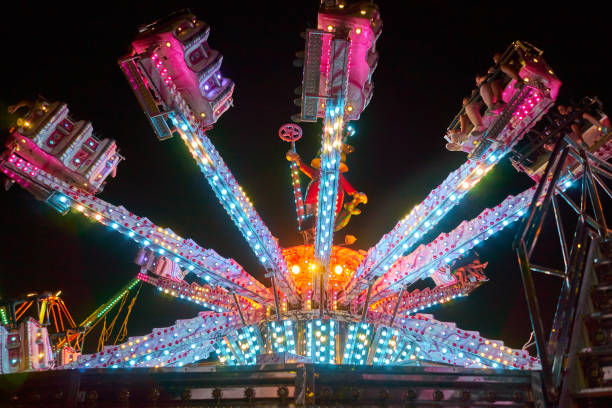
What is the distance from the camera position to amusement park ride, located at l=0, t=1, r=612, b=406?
11.0ft

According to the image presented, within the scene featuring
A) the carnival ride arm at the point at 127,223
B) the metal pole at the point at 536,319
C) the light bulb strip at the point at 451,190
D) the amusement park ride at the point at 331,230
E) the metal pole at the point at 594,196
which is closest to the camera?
the metal pole at the point at 536,319

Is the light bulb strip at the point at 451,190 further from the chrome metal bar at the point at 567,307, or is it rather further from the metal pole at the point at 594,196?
the chrome metal bar at the point at 567,307

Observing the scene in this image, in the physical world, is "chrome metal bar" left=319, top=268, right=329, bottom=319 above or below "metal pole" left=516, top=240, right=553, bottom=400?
above

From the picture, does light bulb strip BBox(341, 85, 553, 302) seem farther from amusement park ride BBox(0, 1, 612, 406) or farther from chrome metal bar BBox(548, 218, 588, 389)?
chrome metal bar BBox(548, 218, 588, 389)

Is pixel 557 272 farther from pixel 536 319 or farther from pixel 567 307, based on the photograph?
pixel 536 319

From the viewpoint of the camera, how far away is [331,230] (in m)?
7.02

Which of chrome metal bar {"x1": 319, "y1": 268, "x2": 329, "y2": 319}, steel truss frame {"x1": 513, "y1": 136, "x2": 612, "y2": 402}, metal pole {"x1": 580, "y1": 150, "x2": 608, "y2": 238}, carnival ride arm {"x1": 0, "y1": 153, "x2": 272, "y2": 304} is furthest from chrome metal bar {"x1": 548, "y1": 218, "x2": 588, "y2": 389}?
carnival ride arm {"x1": 0, "y1": 153, "x2": 272, "y2": 304}

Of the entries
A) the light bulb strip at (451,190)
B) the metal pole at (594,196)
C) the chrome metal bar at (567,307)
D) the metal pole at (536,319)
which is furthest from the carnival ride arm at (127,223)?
the metal pole at (594,196)

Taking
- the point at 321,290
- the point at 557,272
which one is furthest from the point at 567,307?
the point at 321,290

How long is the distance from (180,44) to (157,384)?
4.53 meters

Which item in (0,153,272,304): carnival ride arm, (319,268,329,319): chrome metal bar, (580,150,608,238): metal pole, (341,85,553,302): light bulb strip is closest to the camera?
(580,150,608,238): metal pole

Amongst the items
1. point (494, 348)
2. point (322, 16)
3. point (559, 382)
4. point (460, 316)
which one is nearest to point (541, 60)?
point (322, 16)

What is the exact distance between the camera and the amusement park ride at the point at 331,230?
Result: 11.0 feet

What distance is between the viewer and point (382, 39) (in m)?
10.5
